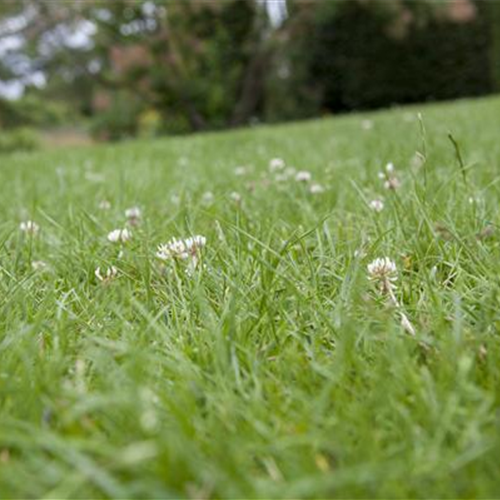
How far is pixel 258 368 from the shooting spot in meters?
0.84

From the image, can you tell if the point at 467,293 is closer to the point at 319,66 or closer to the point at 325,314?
the point at 325,314

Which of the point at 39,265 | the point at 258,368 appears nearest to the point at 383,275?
the point at 258,368

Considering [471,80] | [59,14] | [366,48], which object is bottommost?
[471,80]

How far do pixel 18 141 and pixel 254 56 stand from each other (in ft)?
18.5

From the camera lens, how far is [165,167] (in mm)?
3701

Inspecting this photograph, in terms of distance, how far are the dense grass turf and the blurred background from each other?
1192cm

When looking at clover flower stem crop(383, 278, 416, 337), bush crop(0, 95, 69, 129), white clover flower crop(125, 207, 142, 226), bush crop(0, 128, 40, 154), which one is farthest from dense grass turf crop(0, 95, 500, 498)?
bush crop(0, 95, 69, 129)

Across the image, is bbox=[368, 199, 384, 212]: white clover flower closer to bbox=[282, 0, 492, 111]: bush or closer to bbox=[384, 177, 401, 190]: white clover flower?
bbox=[384, 177, 401, 190]: white clover flower

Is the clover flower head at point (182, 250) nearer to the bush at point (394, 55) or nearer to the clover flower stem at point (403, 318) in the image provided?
the clover flower stem at point (403, 318)

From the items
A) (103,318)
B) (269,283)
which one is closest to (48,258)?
(103,318)

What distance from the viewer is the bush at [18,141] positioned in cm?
1380

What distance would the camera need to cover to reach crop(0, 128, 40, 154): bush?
13.8 metres

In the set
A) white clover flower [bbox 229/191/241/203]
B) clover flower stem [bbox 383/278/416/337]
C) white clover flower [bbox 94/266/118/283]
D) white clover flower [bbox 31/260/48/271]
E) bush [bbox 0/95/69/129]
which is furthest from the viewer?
bush [bbox 0/95/69/129]

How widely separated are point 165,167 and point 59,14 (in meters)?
10.2
